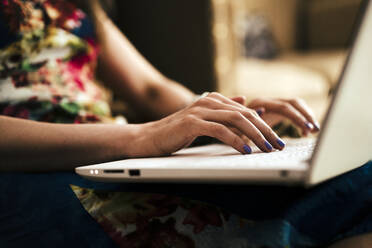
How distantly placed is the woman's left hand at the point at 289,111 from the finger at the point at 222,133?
0.22m

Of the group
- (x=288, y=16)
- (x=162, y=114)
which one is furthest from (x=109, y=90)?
(x=288, y=16)

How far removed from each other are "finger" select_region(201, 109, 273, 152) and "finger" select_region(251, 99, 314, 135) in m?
0.22

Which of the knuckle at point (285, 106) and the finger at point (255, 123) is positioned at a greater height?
the finger at point (255, 123)

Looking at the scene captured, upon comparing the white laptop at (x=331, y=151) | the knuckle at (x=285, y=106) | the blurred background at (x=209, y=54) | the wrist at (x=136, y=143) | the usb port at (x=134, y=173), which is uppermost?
the white laptop at (x=331, y=151)

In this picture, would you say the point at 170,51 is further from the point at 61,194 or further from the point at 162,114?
the point at 61,194

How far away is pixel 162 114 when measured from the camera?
3.11ft

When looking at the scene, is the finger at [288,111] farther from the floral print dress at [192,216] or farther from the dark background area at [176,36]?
the dark background area at [176,36]

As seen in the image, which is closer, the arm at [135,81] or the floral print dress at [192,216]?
the floral print dress at [192,216]

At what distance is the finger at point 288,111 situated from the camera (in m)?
0.65

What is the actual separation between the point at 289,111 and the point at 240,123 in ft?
0.81

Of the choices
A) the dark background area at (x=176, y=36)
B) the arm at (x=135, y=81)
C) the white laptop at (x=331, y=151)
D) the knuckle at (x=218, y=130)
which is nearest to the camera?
the white laptop at (x=331, y=151)

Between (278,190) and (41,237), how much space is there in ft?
1.03

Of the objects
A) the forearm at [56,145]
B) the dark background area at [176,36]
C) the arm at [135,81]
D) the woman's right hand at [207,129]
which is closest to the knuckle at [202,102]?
the woman's right hand at [207,129]

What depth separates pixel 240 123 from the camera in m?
0.45
